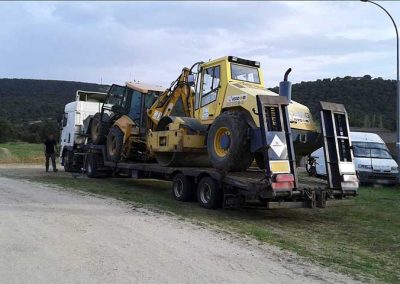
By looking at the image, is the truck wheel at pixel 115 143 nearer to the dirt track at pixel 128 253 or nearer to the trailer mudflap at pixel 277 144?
the dirt track at pixel 128 253

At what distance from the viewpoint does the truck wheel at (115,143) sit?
16.7 meters

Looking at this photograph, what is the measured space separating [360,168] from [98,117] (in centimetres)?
1036

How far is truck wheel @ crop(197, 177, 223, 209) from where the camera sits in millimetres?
11391

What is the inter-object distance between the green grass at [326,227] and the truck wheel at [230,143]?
44.7 inches

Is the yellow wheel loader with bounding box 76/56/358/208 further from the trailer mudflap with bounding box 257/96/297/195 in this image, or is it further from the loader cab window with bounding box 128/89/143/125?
the loader cab window with bounding box 128/89/143/125

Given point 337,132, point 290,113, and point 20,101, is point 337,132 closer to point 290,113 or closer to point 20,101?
point 290,113

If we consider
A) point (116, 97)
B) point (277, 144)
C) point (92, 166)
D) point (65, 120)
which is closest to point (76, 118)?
point (65, 120)

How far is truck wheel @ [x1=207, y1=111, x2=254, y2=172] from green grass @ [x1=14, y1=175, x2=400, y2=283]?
1135 mm

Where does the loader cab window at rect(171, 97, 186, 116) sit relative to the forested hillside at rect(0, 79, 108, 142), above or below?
below

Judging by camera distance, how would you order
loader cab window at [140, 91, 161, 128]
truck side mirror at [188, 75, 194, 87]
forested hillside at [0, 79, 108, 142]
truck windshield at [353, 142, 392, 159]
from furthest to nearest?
1. forested hillside at [0, 79, 108, 142]
2. truck windshield at [353, 142, 392, 159]
3. loader cab window at [140, 91, 161, 128]
4. truck side mirror at [188, 75, 194, 87]

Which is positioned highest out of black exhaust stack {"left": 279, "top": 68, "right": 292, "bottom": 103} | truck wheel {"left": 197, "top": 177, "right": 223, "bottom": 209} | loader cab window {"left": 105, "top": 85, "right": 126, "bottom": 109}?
loader cab window {"left": 105, "top": 85, "right": 126, "bottom": 109}

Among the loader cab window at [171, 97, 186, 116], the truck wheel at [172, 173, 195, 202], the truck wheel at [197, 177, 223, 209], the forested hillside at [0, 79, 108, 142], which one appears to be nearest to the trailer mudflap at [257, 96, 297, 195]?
the truck wheel at [197, 177, 223, 209]

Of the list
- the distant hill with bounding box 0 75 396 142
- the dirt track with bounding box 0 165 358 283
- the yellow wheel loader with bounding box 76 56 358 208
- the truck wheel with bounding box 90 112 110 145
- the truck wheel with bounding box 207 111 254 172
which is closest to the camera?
the dirt track with bounding box 0 165 358 283

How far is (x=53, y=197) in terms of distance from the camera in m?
12.5
